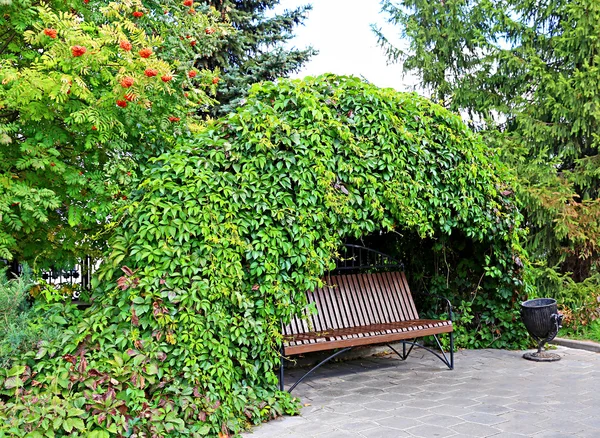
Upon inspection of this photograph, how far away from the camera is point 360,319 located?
637 cm

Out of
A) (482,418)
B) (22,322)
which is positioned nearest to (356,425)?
(482,418)

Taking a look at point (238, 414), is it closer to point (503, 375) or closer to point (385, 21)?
point (503, 375)

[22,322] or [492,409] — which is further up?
[22,322]

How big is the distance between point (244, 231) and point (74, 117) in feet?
5.72

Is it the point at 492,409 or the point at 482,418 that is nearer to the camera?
the point at 482,418

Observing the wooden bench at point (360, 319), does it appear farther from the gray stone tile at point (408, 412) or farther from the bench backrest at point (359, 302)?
the gray stone tile at point (408, 412)

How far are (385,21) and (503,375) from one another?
356 inches

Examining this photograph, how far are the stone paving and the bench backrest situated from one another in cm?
64

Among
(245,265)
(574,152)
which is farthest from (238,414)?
(574,152)

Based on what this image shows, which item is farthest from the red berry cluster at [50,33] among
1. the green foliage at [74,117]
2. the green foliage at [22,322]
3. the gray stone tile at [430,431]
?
the gray stone tile at [430,431]

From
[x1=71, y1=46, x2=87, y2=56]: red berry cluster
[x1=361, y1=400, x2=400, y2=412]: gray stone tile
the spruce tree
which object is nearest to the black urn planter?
[x1=361, y1=400, x2=400, y2=412]: gray stone tile

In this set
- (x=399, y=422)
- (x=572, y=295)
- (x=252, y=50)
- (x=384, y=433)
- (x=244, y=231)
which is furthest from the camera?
(x=252, y=50)

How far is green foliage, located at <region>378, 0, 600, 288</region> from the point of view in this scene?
887cm

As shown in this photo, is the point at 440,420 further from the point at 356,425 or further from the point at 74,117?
the point at 74,117
